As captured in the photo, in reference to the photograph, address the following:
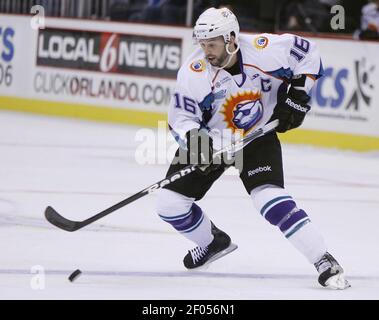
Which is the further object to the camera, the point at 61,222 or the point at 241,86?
the point at 61,222

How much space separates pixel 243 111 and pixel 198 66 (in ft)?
0.87

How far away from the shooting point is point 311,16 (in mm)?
11602

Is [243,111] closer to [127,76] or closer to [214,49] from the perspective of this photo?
[214,49]

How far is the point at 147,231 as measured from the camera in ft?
19.8

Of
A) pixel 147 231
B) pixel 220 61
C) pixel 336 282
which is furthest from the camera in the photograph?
pixel 147 231

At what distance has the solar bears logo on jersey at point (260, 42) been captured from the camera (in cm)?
487

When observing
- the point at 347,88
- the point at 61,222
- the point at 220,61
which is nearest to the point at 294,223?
the point at 220,61

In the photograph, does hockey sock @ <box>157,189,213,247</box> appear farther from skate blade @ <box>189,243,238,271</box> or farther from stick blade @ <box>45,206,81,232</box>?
stick blade @ <box>45,206,81,232</box>

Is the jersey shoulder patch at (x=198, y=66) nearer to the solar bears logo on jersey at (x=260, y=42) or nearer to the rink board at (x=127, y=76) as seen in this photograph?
the solar bears logo on jersey at (x=260, y=42)

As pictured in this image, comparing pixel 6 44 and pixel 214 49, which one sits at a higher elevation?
pixel 214 49

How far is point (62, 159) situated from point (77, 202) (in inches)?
78.9

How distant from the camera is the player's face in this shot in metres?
4.72

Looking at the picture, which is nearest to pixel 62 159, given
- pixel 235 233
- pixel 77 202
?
pixel 77 202

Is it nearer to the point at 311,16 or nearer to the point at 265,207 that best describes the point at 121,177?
the point at 265,207
